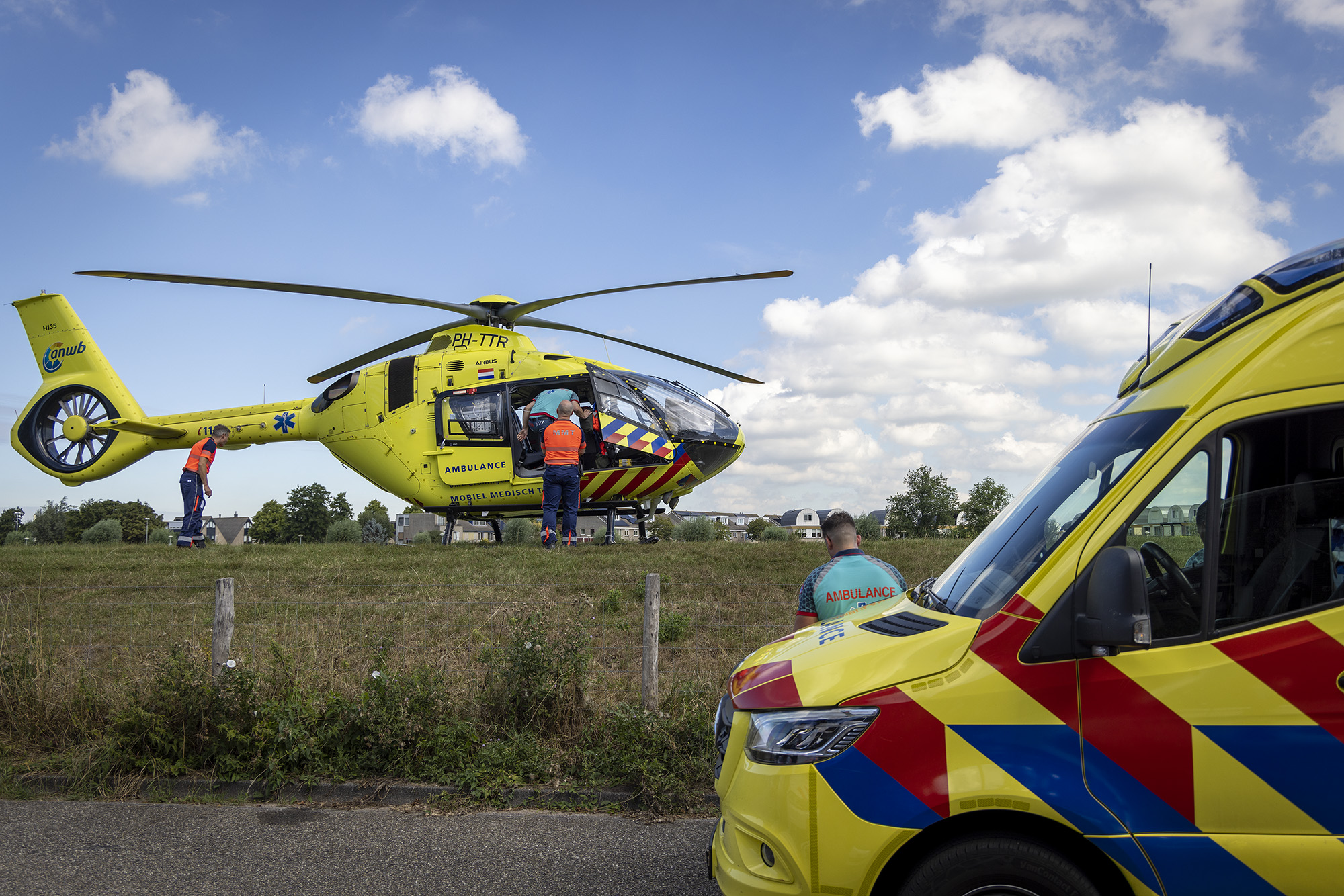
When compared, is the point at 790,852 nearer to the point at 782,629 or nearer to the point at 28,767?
the point at 782,629

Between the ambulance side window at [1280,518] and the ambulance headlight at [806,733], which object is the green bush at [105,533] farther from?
the ambulance side window at [1280,518]

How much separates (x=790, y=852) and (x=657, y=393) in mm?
11986

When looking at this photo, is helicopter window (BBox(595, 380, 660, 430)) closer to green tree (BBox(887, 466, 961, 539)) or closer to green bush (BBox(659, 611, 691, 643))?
green bush (BBox(659, 611, 691, 643))

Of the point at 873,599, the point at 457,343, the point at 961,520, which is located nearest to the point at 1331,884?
the point at 873,599

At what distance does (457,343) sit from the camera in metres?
15.2

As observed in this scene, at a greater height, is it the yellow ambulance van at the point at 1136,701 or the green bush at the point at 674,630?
the yellow ambulance van at the point at 1136,701

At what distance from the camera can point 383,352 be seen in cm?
1595

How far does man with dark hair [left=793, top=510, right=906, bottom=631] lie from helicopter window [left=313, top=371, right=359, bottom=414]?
12863 millimetres

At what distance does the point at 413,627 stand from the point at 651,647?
3.23 metres

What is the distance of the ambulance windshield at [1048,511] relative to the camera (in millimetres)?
2838

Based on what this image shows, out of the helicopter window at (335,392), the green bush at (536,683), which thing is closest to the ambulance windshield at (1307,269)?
the green bush at (536,683)

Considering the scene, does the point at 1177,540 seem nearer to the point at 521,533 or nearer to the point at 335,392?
the point at 335,392

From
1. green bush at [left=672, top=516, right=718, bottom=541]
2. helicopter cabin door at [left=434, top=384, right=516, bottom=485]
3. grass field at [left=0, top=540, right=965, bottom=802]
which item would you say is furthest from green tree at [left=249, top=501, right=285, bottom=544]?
grass field at [left=0, top=540, right=965, bottom=802]

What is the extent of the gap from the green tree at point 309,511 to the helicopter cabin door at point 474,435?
99.5 ft
